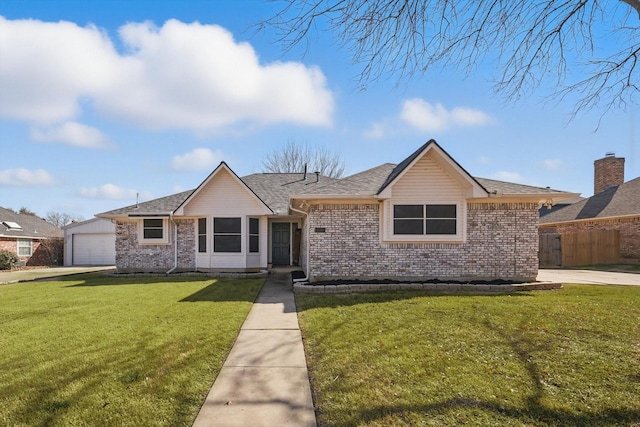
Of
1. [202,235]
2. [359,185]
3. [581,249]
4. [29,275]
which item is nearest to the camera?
[359,185]

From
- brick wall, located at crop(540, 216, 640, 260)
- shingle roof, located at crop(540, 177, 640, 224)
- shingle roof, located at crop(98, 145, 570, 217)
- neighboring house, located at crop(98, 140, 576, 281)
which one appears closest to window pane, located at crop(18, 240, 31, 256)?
shingle roof, located at crop(98, 145, 570, 217)

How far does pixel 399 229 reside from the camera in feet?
34.5

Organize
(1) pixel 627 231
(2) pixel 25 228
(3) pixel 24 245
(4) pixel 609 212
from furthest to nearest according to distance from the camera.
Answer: (2) pixel 25 228, (3) pixel 24 245, (4) pixel 609 212, (1) pixel 627 231

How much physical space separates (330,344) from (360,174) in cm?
850

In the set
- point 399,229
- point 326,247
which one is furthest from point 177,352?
point 399,229

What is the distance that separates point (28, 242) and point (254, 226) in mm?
20869

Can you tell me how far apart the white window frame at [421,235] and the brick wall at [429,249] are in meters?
0.17

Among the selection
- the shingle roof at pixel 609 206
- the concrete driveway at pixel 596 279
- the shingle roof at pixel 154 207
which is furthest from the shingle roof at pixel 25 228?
the shingle roof at pixel 609 206

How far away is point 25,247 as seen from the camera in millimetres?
24188

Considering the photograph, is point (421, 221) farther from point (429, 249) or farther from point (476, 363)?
point (476, 363)

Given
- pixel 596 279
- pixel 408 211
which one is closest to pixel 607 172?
pixel 596 279

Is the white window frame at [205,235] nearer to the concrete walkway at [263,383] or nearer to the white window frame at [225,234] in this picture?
the white window frame at [225,234]

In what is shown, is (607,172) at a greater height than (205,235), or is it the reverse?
(607,172)

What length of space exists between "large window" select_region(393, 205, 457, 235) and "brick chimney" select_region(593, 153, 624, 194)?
2187 centimetres
